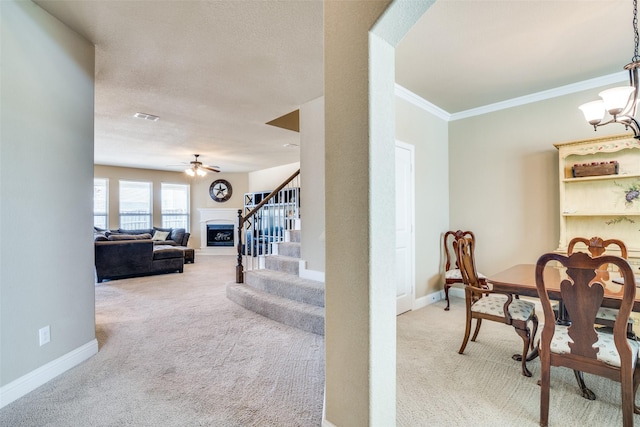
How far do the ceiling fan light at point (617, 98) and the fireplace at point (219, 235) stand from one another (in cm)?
936

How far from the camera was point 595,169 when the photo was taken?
3260mm

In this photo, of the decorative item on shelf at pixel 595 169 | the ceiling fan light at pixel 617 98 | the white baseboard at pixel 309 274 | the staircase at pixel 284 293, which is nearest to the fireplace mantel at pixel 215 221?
the staircase at pixel 284 293

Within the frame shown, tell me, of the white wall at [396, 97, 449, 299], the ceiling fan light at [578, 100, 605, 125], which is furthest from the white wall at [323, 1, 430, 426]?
the white wall at [396, 97, 449, 299]

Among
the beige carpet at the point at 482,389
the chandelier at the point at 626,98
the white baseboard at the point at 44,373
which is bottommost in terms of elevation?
the beige carpet at the point at 482,389

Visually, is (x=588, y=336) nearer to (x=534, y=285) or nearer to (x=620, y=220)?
(x=534, y=285)

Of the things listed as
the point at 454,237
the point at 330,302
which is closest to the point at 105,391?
the point at 330,302

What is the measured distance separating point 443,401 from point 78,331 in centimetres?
284

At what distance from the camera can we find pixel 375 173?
1.38 metres

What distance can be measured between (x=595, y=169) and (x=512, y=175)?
2.81 feet

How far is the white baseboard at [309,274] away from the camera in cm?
385

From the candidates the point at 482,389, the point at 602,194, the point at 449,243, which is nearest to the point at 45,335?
the point at 482,389

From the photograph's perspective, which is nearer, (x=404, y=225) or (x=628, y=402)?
(x=628, y=402)

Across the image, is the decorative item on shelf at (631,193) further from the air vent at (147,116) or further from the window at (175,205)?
the window at (175,205)

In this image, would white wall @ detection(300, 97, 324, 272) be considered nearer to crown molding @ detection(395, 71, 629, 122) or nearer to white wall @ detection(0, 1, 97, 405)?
crown molding @ detection(395, 71, 629, 122)
